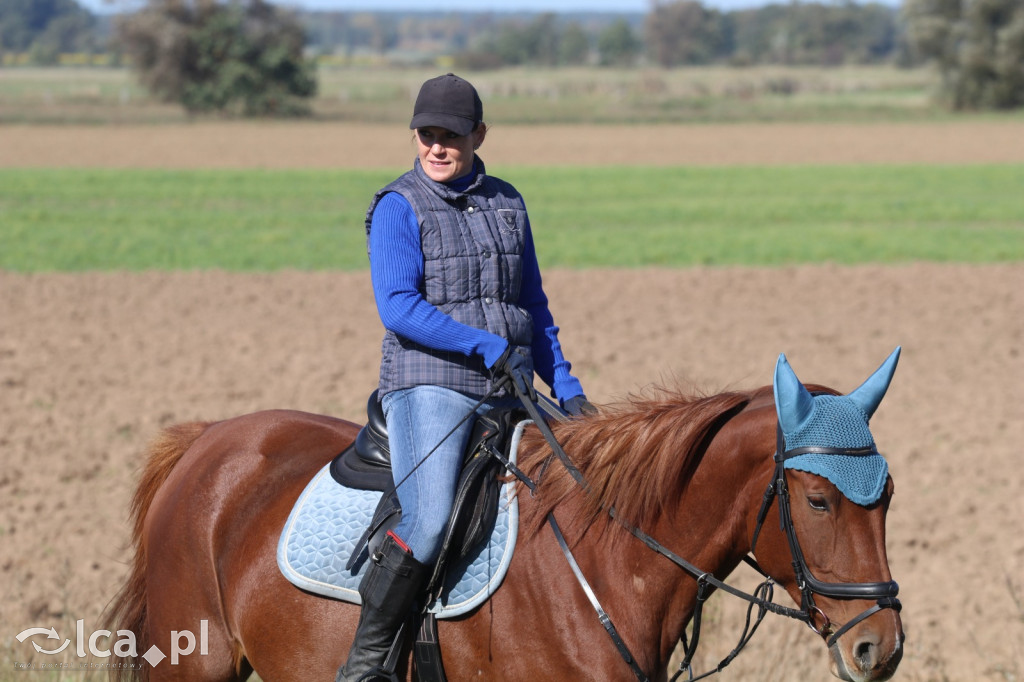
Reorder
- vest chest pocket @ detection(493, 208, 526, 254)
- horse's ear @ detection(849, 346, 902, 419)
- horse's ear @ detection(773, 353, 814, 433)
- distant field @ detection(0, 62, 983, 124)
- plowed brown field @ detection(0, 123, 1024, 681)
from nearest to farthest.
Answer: horse's ear @ detection(773, 353, 814, 433) < horse's ear @ detection(849, 346, 902, 419) < vest chest pocket @ detection(493, 208, 526, 254) < plowed brown field @ detection(0, 123, 1024, 681) < distant field @ detection(0, 62, 983, 124)

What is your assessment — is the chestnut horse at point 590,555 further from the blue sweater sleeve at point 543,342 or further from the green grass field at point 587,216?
the green grass field at point 587,216

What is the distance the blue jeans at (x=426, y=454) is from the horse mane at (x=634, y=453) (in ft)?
0.88

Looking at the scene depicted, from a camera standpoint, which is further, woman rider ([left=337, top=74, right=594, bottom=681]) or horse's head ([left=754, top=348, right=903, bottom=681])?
woman rider ([left=337, top=74, right=594, bottom=681])

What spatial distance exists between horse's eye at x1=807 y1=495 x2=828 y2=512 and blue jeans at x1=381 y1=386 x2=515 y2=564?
1.16 metres

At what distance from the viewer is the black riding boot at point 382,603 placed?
347cm

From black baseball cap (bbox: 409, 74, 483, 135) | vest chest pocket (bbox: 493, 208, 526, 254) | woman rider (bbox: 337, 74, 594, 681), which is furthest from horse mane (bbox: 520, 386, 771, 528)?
black baseball cap (bbox: 409, 74, 483, 135)

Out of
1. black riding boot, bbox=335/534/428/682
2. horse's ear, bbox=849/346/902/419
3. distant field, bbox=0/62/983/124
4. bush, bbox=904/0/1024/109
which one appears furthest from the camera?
bush, bbox=904/0/1024/109

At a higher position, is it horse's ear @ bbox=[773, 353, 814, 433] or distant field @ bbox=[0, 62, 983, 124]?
horse's ear @ bbox=[773, 353, 814, 433]

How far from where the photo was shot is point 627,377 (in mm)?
11648

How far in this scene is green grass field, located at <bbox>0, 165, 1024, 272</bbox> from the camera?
20031mm

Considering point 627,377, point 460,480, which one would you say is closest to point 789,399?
point 460,480

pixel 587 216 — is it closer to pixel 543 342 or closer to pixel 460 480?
pixel 543 342

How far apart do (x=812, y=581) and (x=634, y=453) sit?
2.17 ft

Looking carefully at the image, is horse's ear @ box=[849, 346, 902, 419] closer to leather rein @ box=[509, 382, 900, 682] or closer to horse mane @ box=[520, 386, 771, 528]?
leather rein @ box=[509, 382, 900, 682]
